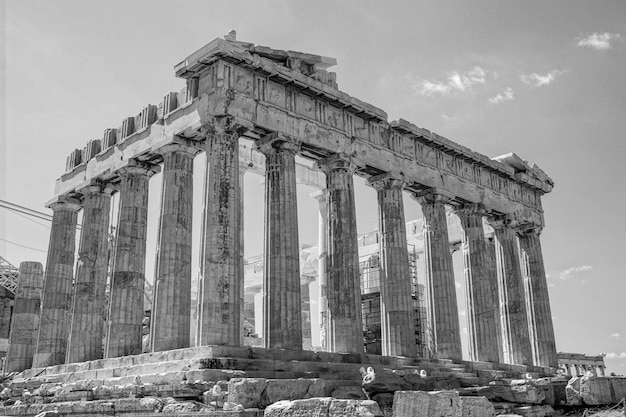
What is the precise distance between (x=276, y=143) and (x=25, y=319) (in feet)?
55.9

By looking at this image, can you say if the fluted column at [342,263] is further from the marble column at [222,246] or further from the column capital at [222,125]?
the column capital at [222,125]

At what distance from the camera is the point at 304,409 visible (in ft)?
42.1

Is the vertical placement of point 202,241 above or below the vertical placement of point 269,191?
below

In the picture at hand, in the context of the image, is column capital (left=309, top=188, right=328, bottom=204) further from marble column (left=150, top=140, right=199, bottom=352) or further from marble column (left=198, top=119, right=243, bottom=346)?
marble column (left=198, top=119, right=243, bottom=346)

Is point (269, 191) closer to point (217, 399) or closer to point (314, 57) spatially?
point (314, 57)

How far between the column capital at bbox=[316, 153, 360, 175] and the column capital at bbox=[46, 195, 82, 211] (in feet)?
41.9

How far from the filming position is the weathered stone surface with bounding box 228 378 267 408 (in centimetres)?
1564

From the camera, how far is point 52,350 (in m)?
29.5

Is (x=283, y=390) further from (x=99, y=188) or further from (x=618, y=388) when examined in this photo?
(x=99, y=188)

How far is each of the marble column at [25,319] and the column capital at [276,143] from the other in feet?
53.5

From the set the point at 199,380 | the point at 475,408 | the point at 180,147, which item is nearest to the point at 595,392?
the point at 475,408

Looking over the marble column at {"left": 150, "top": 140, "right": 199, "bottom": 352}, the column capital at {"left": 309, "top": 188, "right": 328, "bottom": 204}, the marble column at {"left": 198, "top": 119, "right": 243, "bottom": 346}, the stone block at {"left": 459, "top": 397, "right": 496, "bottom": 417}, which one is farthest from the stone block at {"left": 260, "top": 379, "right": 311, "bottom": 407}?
the column capital at {"left": 309, "top": 188, "right": 328, "bottom": 204}

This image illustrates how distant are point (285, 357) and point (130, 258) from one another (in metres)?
8.40

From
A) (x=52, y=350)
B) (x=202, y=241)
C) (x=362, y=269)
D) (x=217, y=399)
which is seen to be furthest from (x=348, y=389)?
(x=362, y=269)
